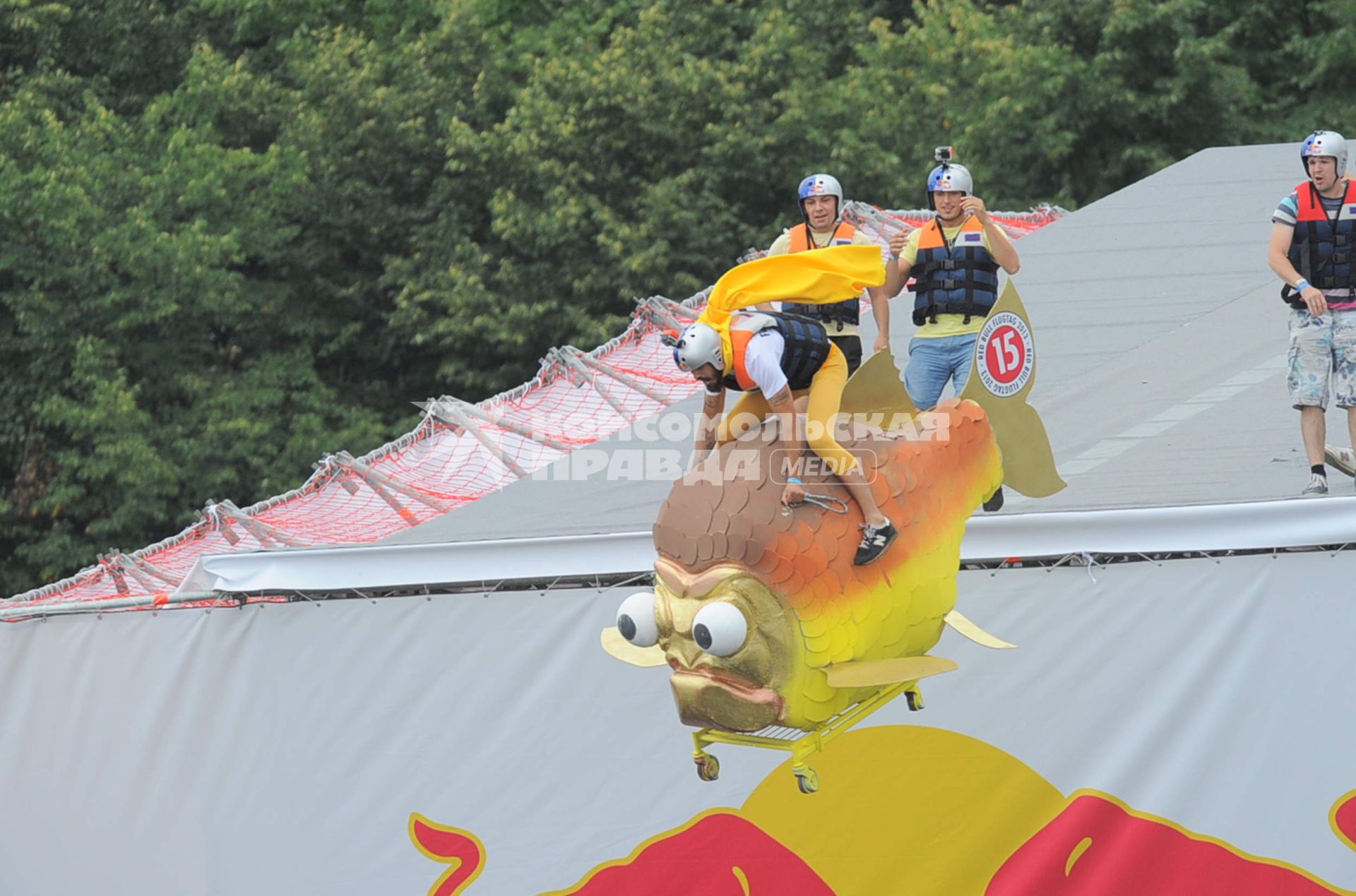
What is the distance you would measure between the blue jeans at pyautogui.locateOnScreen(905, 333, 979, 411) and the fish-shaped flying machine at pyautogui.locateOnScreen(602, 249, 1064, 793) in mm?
1606

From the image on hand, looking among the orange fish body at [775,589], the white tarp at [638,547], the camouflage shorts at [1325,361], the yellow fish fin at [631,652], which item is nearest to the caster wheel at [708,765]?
the orange fish body at [775,589]

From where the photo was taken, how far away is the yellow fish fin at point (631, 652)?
4.71 meters

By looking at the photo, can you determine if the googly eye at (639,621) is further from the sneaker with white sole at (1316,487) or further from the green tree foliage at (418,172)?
the green tree foliage at (418,172)

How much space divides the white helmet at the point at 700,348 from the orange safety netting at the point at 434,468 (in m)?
3.44

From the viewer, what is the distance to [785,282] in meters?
Result: 4.65

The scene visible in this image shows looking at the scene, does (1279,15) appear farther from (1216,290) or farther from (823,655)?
(823,655)

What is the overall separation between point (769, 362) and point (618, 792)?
2.84 meters

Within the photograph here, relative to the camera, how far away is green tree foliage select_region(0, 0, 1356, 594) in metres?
14.6

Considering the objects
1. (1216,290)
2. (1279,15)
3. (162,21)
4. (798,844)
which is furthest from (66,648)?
(1279,15)

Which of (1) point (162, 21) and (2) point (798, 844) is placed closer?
(2) point (798, 844)

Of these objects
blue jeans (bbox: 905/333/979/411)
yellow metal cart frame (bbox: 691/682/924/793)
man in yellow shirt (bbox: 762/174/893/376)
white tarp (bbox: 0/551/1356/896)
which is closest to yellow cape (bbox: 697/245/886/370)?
yellow metal cart frame (bbox: 691/682/924/793)

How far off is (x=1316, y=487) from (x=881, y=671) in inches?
103

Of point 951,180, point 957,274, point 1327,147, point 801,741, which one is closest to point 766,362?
point 801,741

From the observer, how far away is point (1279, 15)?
18391 mm
